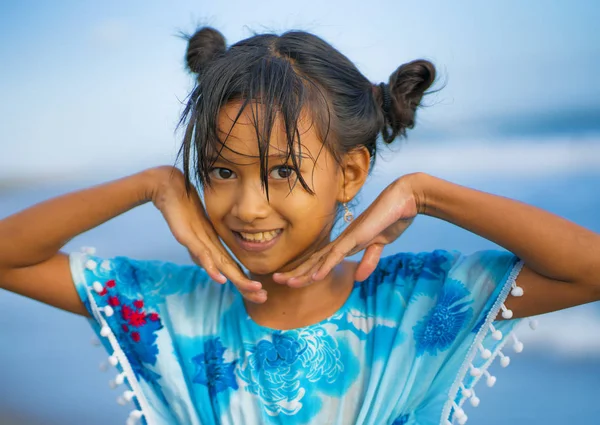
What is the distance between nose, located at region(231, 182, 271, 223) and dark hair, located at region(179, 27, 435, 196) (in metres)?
0.02

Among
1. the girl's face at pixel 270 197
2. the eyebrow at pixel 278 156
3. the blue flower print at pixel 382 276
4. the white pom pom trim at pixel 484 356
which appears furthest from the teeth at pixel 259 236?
the white pom pom trim at pixel 484 356

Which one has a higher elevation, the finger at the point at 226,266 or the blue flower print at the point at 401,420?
the finger at the point at 226,266

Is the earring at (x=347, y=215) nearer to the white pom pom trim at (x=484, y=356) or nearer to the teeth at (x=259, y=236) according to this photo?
the teeth at (x=259, y=236)

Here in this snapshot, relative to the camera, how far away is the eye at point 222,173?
1271mm

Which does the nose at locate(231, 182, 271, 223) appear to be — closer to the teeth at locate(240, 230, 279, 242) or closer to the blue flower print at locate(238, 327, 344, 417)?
the teeth at locate(240, 230, 279, 242)

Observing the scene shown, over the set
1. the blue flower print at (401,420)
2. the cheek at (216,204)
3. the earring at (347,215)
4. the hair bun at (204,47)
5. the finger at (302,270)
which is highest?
the hair bun at (204,47)

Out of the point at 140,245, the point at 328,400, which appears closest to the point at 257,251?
the point at 328,400

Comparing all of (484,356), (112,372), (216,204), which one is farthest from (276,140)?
(112,372)

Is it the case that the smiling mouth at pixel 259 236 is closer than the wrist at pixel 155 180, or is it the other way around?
the smiling mouth at pixel 259 236

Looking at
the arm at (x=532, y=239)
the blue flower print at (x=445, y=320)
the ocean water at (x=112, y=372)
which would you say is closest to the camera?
the arm at (x=532, y=239)

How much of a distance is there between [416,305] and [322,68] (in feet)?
1.38

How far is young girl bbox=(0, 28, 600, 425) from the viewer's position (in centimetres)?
125

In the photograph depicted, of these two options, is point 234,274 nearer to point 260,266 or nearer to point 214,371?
point 260,266

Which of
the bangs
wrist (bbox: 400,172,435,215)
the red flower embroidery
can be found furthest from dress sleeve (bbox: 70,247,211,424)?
wrist (bbox: 400,172,435,215)
